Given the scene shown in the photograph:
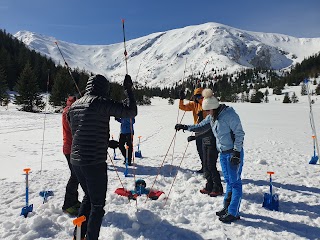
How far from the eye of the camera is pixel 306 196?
6.67m

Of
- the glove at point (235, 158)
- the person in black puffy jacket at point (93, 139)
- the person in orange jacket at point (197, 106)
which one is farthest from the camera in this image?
the person in orange jacket at point (197, 106)

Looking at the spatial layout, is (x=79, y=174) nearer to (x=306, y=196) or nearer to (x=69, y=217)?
(x=69, y=217)

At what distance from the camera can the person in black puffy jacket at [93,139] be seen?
3764mm

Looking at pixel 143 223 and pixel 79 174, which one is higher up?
pixel 79 174

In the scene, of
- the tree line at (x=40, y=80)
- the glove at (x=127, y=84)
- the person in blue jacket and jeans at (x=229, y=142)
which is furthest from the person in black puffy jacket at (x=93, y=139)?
the tree line at (x=40, y=80)

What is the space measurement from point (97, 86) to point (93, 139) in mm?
796

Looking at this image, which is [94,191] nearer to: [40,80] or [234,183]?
[234,183]

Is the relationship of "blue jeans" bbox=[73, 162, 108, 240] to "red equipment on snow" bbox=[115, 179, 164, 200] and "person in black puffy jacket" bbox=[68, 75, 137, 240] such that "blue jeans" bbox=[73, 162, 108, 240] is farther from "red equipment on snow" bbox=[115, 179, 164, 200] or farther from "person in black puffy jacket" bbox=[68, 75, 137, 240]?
"red equipment on snow" bbox=[115, 179, 164, 200]

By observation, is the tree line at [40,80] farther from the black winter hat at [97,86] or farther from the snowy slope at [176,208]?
the snowy slope at [176,208]

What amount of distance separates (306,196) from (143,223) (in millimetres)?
4340

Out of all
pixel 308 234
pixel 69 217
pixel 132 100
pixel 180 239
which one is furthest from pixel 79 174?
pixel 308 234

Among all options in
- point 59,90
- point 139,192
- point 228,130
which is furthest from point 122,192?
point 59,90

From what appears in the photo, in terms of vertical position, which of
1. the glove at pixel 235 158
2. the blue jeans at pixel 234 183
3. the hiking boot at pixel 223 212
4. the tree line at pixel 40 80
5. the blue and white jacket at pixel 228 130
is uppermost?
the tree line at pixel 40 80

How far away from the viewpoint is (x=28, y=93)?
137 ft
